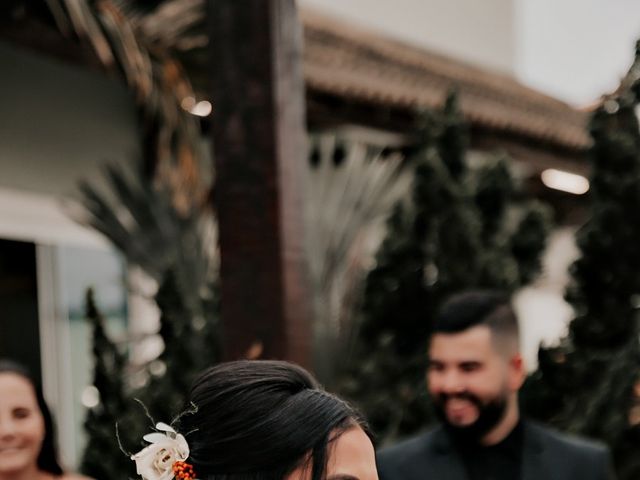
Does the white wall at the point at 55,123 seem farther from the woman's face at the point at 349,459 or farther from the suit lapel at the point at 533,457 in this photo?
the woman's face at the point at 349,459

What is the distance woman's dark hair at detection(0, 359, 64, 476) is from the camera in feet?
12.5

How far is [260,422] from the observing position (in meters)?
1.70

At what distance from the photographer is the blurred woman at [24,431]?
364 centimetres

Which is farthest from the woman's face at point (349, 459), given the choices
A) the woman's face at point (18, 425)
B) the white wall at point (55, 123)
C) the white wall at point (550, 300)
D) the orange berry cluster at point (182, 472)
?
the white wall at point (550, 300)

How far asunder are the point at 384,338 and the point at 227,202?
53.4 inches

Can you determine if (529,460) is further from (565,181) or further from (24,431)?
(565,181)

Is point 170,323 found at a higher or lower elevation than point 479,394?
higher

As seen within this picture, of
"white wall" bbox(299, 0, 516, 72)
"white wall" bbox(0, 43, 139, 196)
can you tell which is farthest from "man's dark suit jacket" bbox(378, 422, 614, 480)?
"white wall" bbox(299, 0, 516, 72)

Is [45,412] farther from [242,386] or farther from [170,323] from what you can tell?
[242,386]

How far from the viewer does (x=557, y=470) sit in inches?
139

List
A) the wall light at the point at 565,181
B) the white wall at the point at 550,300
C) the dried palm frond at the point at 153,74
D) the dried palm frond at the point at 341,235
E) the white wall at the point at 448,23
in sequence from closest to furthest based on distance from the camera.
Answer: the dried palm frond at the point at 153,74
the dried palm frond at the point at 341,235
the wall light at the point at 565,181
the white wall at the point at 448,23
the white wall at the point at 550,300

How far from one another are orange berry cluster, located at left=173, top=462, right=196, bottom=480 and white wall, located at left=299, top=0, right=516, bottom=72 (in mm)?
8338

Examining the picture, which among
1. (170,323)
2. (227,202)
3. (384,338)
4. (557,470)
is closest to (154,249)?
(170,323)

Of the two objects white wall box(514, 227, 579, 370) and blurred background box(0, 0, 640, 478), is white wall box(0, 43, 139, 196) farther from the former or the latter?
white wall box(514, 227, 579, 370)
